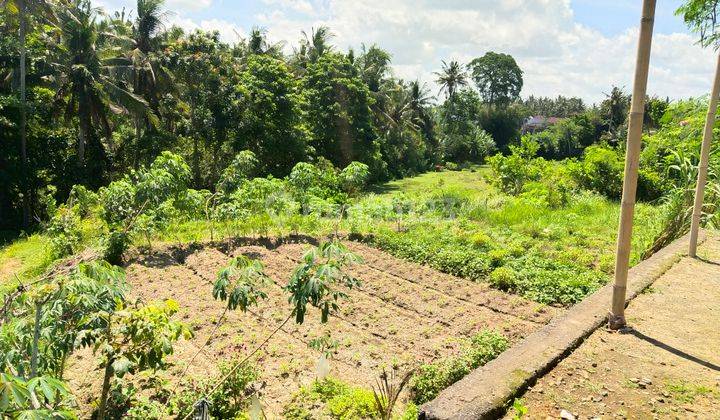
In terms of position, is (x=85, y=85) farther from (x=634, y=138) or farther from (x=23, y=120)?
(x=634, y=138)

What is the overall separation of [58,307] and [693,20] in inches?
333

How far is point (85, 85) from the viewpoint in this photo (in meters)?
16.4

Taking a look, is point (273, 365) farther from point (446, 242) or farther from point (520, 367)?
point (446, 242)

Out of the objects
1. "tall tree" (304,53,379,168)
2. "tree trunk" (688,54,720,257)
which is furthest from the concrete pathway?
"tall tree" (304,53,379,168)

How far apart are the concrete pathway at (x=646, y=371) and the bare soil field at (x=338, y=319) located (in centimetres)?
169

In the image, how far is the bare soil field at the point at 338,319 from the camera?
17.4ft

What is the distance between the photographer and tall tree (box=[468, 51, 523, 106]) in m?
45.7

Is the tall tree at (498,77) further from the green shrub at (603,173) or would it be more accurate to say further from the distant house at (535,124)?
the green shrub at (603,173)

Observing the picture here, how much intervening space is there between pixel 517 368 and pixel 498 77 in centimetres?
4556

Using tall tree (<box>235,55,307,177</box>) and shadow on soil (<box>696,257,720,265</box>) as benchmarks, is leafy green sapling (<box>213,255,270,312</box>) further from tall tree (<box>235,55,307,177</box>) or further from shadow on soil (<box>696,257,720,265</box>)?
tall tree (<box>235,55,307,177</box>)

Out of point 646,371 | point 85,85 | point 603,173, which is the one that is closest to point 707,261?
point 646,371

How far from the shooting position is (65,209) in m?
9.89

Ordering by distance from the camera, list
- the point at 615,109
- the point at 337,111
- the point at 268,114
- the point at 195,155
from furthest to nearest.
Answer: the point at 615,109, the point at 337,111, the point at 195,155, the point at 268,114

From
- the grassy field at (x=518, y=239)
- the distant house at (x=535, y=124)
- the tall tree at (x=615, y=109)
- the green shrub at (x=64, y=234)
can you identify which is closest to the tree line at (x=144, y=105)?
the green shrub at (x=64, y=234)
